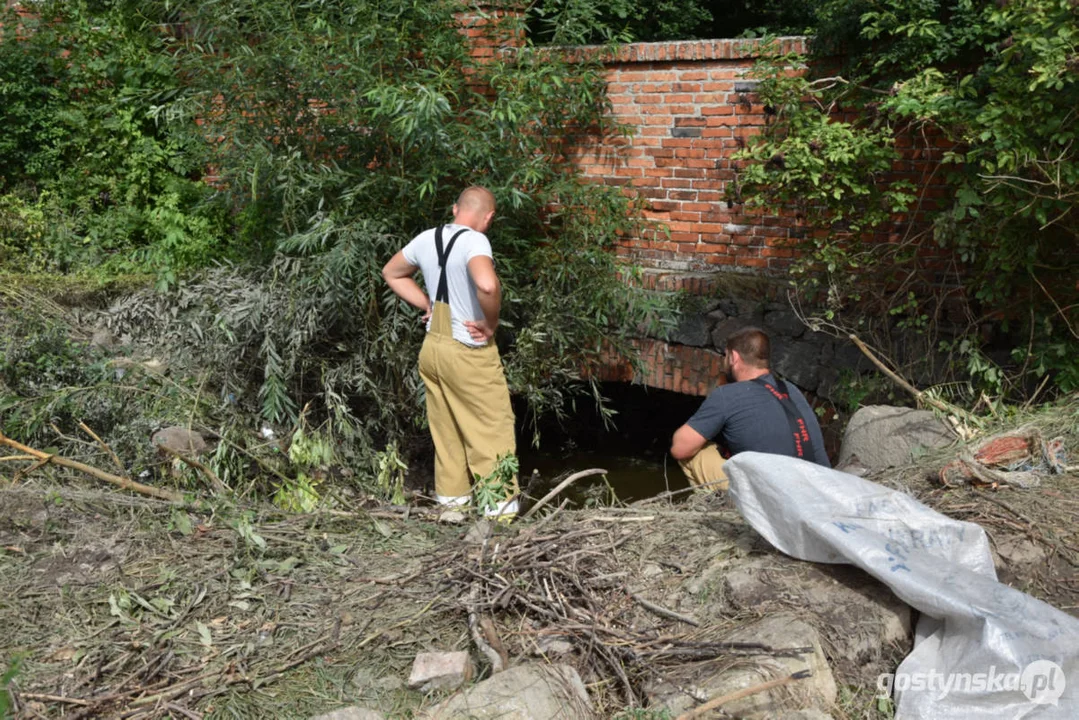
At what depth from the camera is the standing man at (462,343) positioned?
5.21 metres

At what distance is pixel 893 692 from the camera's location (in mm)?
3211

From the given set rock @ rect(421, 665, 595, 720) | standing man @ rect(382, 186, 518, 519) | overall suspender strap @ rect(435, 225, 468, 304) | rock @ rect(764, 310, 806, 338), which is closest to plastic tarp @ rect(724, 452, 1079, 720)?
rock @ rect(421, 665, 595, 720)

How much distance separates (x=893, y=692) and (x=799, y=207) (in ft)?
12.5

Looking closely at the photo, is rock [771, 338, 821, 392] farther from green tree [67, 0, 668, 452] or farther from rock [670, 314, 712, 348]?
green tree [67, 0, 668, 452]

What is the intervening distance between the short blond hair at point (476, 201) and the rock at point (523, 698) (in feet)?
9.42

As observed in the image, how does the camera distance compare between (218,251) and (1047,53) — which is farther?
(218,251)

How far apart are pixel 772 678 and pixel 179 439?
165 inches

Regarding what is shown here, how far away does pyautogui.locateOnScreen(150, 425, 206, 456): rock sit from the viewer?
5.81 m

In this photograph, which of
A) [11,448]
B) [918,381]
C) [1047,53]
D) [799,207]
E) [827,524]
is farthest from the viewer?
[799,207]

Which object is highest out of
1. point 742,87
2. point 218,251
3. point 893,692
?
point 742,87

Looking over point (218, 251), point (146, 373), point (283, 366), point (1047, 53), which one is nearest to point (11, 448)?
point (146, 373)

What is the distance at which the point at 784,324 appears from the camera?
643cm

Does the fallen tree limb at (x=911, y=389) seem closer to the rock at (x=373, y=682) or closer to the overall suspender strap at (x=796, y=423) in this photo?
the overall suspender strap at (x=796, y=423)

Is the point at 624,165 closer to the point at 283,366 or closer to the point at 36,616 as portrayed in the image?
the point at 283,366
